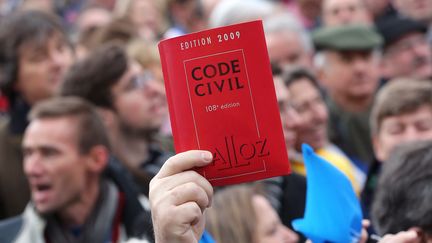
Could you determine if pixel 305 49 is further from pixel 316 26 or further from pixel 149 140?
pixel 316 26

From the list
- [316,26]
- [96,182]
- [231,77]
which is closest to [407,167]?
[231,77]

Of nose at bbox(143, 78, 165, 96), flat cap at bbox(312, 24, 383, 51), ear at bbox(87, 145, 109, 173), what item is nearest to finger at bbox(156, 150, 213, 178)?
ear at bbox(87, 145, 109, 173)

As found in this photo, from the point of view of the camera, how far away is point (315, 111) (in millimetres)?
5418

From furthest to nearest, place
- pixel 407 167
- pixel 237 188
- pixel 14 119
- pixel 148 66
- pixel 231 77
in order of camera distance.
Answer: pixel 148 66
pixel 14 119
pixel 237 188
pixel 407 167
pixel 231 77

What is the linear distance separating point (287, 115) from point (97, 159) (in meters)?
1.10

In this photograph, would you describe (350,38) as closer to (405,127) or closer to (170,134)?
(170,134)

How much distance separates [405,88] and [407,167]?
69.6 inches

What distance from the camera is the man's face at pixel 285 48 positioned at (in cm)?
593

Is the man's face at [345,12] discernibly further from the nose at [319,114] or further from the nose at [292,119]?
the nose at [292,119]

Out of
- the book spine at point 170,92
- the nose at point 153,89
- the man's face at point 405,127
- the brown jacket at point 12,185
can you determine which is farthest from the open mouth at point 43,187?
the book spine at point 170,92

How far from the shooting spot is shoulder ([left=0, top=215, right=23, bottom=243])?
404cm

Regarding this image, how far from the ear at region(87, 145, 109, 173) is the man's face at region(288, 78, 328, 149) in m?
1.24

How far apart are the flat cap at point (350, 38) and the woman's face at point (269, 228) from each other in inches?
107

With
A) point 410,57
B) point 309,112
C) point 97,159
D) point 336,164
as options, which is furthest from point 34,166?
→ point 410,57
